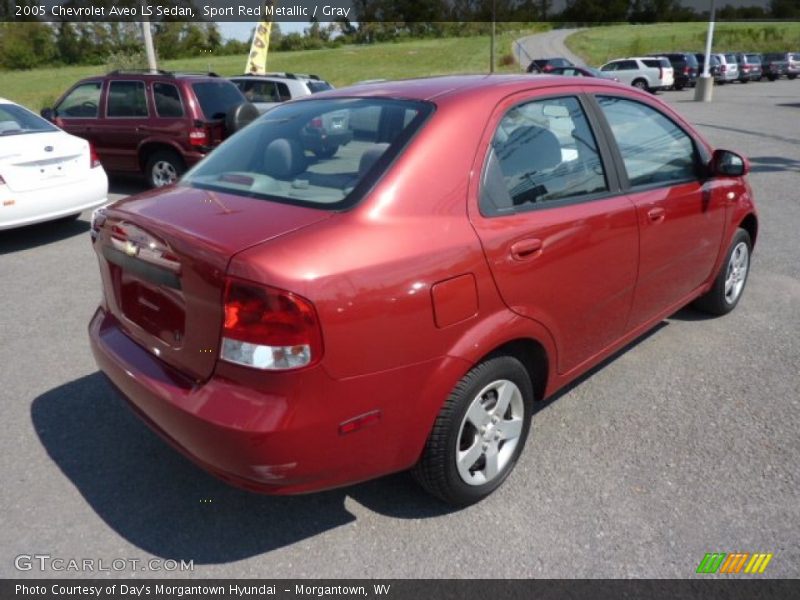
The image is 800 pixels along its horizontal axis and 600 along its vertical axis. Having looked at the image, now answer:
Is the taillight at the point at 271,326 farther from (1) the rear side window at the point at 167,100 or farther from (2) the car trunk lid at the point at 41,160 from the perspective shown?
(1) the rear side window at the point at 167,100

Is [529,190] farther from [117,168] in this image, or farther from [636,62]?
[636,62]

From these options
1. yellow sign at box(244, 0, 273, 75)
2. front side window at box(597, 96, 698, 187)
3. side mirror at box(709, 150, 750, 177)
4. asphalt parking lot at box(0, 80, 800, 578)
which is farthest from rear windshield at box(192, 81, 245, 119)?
yellow sign at box(244, 0, 273, 75)

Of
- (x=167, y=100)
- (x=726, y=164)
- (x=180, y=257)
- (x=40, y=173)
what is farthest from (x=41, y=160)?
(x=726, y=164)

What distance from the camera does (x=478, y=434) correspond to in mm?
2639

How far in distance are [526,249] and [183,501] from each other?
1.81 m

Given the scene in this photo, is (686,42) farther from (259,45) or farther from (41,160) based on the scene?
(41,160)

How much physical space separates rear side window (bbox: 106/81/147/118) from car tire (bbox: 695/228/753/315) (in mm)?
7751

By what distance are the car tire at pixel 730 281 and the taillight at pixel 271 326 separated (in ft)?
11.0

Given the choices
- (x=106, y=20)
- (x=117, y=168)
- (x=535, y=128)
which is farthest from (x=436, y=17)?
(x=535, y=128)

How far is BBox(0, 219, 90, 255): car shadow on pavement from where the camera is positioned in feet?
22.2

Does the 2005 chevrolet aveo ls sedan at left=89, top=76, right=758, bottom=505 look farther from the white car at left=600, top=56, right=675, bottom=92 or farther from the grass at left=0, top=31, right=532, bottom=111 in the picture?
the grass at left=0, top=31, right=532, bottom=111

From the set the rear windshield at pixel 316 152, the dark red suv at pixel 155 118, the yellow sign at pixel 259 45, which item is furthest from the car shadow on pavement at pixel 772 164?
the yellow sign at pixel 259 45

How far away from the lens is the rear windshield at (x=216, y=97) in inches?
348
